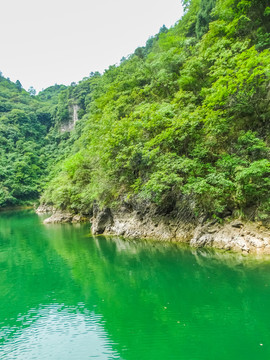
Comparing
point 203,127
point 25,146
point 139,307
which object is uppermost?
point 25,146

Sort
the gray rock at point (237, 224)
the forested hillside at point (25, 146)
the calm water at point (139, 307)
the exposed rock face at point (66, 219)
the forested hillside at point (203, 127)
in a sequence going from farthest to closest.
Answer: the forested hillside at point (25, 146), the exposed rock face at point (66, 219), the forested hillside at point (203, 127), the gray rock at point (237, 224), the calm water at point (139, 307)

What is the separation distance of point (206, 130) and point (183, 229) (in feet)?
22.3

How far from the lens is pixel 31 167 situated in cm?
6975

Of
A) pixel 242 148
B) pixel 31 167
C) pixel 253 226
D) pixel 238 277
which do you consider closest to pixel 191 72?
pixel 242 148

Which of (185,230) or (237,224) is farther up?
(237,224)

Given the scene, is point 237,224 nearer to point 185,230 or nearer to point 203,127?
point 185,230

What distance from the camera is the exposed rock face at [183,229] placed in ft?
40.8

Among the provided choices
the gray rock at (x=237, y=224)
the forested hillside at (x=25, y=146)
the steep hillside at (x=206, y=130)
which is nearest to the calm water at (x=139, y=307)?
A: the gray rock at (x=237, y=224)

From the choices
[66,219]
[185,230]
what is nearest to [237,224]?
[185,230]

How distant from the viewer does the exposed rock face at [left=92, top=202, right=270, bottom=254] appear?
12.4 metres

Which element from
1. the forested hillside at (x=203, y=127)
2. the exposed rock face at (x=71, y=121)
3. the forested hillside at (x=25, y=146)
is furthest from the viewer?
the exposed rock face at (x=71, y=121)

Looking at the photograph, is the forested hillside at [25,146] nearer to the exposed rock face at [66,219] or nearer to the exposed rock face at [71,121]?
the exposed rock face at [71,121]

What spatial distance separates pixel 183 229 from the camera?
55.6ft

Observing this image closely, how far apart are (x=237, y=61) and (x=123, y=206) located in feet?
45.0
